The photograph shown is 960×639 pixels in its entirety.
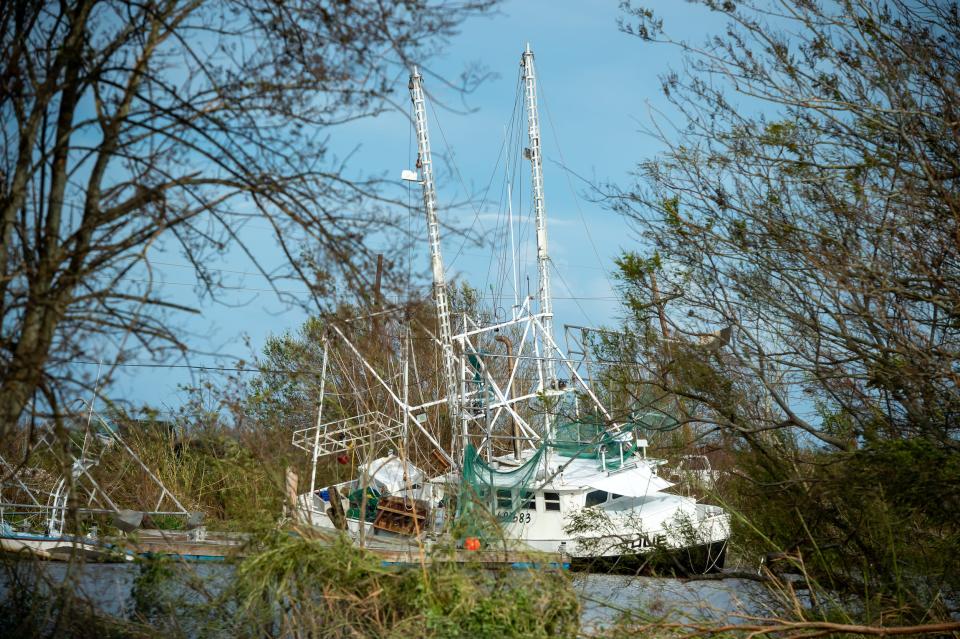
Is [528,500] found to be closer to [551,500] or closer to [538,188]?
[551,500]

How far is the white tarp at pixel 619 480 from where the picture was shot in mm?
16609

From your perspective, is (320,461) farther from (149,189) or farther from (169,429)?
(149,189)

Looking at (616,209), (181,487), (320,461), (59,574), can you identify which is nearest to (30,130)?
(616,209)

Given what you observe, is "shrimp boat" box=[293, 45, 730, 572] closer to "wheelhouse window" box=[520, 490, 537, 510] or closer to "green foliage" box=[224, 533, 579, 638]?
"wheelhouse window" box=[520, 490, 537, 510]

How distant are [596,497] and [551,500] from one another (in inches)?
34.3

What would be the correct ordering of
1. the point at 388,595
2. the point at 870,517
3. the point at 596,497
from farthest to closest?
the point at 596,497
the point at 870,517
the point at 388,595

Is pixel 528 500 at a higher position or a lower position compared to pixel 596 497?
lower

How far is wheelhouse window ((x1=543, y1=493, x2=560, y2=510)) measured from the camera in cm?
1745

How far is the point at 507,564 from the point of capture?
6.67 m

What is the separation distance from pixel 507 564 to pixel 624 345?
4.73 meters

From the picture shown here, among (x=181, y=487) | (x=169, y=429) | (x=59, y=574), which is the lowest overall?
(x=59, y=574)

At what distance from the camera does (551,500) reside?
17.5 meters

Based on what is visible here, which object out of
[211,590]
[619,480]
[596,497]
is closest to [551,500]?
[596,497]

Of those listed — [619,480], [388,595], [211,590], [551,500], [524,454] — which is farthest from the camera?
[524,454]
